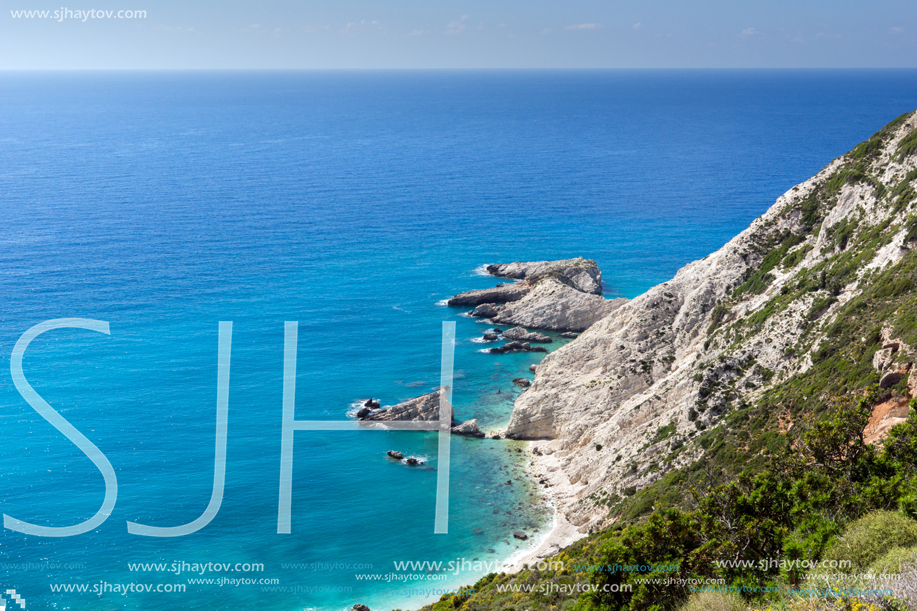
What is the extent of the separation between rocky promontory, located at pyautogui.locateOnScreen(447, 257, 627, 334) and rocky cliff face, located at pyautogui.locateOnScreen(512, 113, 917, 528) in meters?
24.6

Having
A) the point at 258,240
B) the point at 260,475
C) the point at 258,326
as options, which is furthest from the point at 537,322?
the point at 258,240

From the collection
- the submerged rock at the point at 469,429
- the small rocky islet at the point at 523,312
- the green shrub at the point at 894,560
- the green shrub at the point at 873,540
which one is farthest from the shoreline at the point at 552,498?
the green shrub at the point at 894,560

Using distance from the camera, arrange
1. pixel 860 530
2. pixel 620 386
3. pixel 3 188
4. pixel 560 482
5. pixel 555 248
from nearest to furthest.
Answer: pixel 860 530 → pixel 560 482 → pixel 620 386 → pixel 555 248 → pixel 3 188

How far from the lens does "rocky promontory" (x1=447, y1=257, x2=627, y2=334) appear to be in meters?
97.8

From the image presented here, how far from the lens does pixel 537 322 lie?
98.9 meters

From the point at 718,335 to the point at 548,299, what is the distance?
4505 cm

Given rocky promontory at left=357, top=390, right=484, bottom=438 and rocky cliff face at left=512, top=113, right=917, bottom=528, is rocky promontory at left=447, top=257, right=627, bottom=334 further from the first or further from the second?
rocky promontory at left=357, top=390, right=484, bottom=438

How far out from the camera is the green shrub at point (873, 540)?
74.3 feet

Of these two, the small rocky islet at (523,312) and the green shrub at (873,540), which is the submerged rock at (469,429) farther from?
the green shrub at (873,540)

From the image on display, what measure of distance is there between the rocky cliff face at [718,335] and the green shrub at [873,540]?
14.3 metres

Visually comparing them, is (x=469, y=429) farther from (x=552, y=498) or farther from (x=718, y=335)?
(x=718, y=335)

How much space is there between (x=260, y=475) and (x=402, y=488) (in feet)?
44.8

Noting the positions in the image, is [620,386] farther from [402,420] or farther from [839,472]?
[839,472]

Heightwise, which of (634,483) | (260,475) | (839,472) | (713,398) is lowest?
(260,475)
